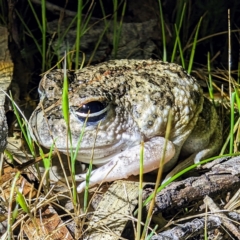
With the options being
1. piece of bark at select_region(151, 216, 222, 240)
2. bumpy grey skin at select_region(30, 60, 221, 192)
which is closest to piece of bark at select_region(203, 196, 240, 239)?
piece of bark at select_region(151, 216, 222, 240)

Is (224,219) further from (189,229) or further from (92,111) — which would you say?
(92,111)

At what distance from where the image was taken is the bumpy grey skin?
2.39 metres

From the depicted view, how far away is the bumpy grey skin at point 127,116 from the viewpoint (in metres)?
2.39

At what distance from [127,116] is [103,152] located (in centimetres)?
22

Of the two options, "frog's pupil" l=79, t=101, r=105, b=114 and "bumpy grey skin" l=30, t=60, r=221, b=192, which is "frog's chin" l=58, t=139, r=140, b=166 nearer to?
"bumpy grey skin" l=30, t=60, r=221, b=192

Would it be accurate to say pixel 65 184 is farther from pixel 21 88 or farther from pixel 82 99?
pixel 21 88

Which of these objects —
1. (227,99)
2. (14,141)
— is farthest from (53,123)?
(227,99)

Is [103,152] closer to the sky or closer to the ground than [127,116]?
closer to the ground

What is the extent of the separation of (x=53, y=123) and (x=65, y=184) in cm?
31

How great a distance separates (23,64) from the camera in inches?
122

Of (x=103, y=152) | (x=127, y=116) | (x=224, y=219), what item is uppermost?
(x=127, y=116)

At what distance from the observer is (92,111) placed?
237 cm

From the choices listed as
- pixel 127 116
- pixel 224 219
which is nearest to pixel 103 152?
pixel 127 116

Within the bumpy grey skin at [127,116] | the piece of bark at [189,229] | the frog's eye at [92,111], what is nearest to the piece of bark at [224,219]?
the piece of bark at [189,229]
